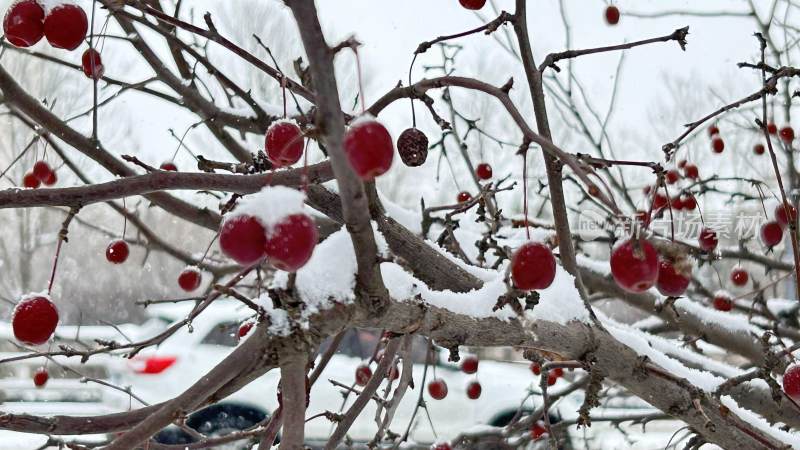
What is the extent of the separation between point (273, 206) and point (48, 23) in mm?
779

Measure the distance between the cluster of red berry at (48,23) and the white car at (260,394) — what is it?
3091 millimetres

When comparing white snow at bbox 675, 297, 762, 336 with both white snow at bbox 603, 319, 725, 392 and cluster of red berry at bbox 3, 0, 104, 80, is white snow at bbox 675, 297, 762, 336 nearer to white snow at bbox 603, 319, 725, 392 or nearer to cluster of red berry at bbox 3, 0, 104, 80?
white snow at bbox 603, 319, 725, 392

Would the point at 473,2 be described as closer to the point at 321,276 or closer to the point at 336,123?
the point at 321,276

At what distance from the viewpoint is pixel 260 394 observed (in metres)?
4.46

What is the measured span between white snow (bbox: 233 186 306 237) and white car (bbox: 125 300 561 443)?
3.59 meters

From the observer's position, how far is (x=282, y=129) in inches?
39.0

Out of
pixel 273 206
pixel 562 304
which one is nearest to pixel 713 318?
pixel 562 304

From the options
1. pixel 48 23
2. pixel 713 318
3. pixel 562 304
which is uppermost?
pixel 48 23

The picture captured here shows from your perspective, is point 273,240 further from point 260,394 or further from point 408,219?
point 260,394

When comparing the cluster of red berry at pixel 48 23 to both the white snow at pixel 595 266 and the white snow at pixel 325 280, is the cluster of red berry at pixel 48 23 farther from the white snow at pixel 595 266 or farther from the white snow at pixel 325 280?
the white snow at pixel 595 266

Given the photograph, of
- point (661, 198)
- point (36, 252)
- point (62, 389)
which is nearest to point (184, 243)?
point (36, 252)

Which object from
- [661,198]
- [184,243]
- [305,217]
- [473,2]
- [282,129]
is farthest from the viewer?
[184,243]

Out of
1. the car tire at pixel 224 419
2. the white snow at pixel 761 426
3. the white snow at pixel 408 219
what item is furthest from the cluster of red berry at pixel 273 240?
the car tire at pixel 224 419

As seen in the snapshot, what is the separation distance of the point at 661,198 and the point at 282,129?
1.16 metres
